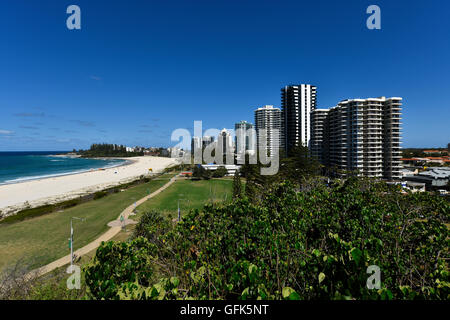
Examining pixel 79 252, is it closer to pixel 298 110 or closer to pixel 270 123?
pixel 298 110

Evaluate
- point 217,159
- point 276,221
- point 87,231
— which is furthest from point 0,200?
point 217,159

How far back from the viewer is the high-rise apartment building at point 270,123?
65.7m

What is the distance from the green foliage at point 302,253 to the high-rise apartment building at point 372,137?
104 feet

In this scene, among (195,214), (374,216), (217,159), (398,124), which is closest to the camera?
(374,216)

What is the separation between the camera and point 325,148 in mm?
45969

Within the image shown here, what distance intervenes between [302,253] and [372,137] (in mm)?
38783

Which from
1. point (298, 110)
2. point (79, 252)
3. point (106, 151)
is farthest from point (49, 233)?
point (106, 151)

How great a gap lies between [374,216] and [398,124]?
38460 millimetres

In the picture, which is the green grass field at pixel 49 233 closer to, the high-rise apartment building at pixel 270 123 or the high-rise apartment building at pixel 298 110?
the high-rise apartment building at pixel 298 110

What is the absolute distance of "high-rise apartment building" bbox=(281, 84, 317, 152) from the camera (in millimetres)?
58844
